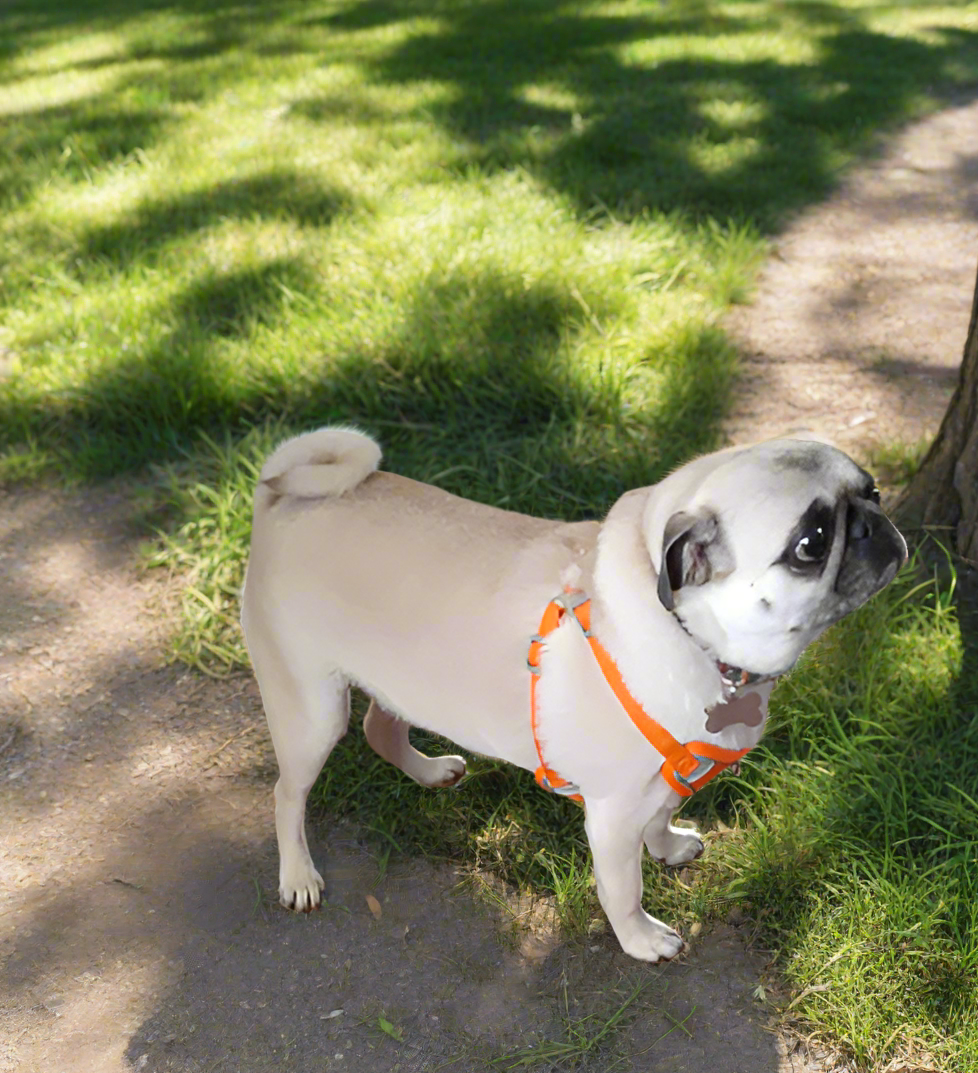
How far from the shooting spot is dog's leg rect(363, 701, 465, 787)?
260 centimetres

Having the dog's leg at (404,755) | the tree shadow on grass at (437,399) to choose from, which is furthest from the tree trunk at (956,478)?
the dog's leg at (404,755)

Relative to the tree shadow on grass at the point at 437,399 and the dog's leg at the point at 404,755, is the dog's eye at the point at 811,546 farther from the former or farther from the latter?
the tree shadow on grass at the point at 437,399

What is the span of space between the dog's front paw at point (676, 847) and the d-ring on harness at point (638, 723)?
39 cm

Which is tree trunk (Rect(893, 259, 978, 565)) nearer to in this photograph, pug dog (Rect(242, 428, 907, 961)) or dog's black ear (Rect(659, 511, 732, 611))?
pug dog (Rect(242, 428, 907, 961))

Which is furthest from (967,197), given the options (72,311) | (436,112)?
(72,311)

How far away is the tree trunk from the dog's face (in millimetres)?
1170

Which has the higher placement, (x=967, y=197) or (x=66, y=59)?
(x=66, y=59)

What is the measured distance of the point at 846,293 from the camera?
179 inches

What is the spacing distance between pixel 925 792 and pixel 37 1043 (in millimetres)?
2053

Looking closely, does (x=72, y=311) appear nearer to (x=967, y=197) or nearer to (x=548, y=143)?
(x=548, y=143)

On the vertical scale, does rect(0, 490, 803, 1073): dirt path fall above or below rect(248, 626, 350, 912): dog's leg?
below

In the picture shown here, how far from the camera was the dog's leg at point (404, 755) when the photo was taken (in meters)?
2.60

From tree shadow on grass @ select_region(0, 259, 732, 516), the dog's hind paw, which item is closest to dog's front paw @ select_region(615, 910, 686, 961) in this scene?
the dog's hind paw

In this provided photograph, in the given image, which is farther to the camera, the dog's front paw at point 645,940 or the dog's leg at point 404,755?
the dog's leg at point 404,755
